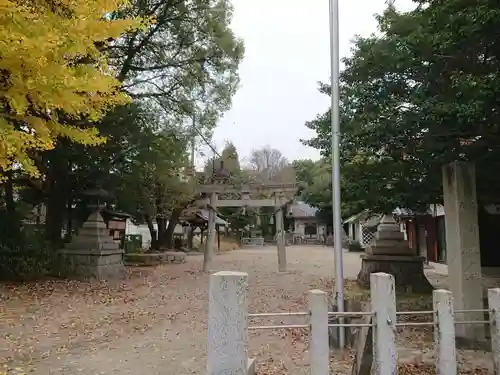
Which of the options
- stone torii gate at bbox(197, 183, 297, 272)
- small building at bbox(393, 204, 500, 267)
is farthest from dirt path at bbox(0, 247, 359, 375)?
small building at bbox(393, 204, 500, 267)

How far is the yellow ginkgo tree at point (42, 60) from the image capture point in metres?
4.45

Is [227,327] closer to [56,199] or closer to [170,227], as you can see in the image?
[56,199]

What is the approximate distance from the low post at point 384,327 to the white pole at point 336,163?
207cm

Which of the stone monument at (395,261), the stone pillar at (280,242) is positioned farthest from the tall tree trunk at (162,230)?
the stone monument at (395,261)

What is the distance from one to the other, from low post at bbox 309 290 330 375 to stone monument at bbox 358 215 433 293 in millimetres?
8582

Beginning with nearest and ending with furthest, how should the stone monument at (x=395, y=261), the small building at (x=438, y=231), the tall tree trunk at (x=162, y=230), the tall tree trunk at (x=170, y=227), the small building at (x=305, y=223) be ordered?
the stone monument at (x=395, y=261), the small building at (x=438, y=231), the tall tree trunk at (x=170, y=227), the tall tree trunk at (x=162, y=230), the small building at (x=305, y=223)

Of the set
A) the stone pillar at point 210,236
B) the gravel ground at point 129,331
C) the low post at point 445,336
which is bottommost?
the gravel ground at point 129,331

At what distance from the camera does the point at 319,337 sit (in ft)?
13.3

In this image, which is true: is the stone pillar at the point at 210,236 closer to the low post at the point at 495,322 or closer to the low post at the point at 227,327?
the low post at the point at 495,322

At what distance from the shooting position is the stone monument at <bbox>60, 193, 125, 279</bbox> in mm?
14234

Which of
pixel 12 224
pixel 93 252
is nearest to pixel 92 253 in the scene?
pixel 93 252

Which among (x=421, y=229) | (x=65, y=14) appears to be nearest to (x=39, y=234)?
(x=65, y=14)

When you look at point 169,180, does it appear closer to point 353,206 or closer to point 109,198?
point 109,198

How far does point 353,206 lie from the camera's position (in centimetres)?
1242
